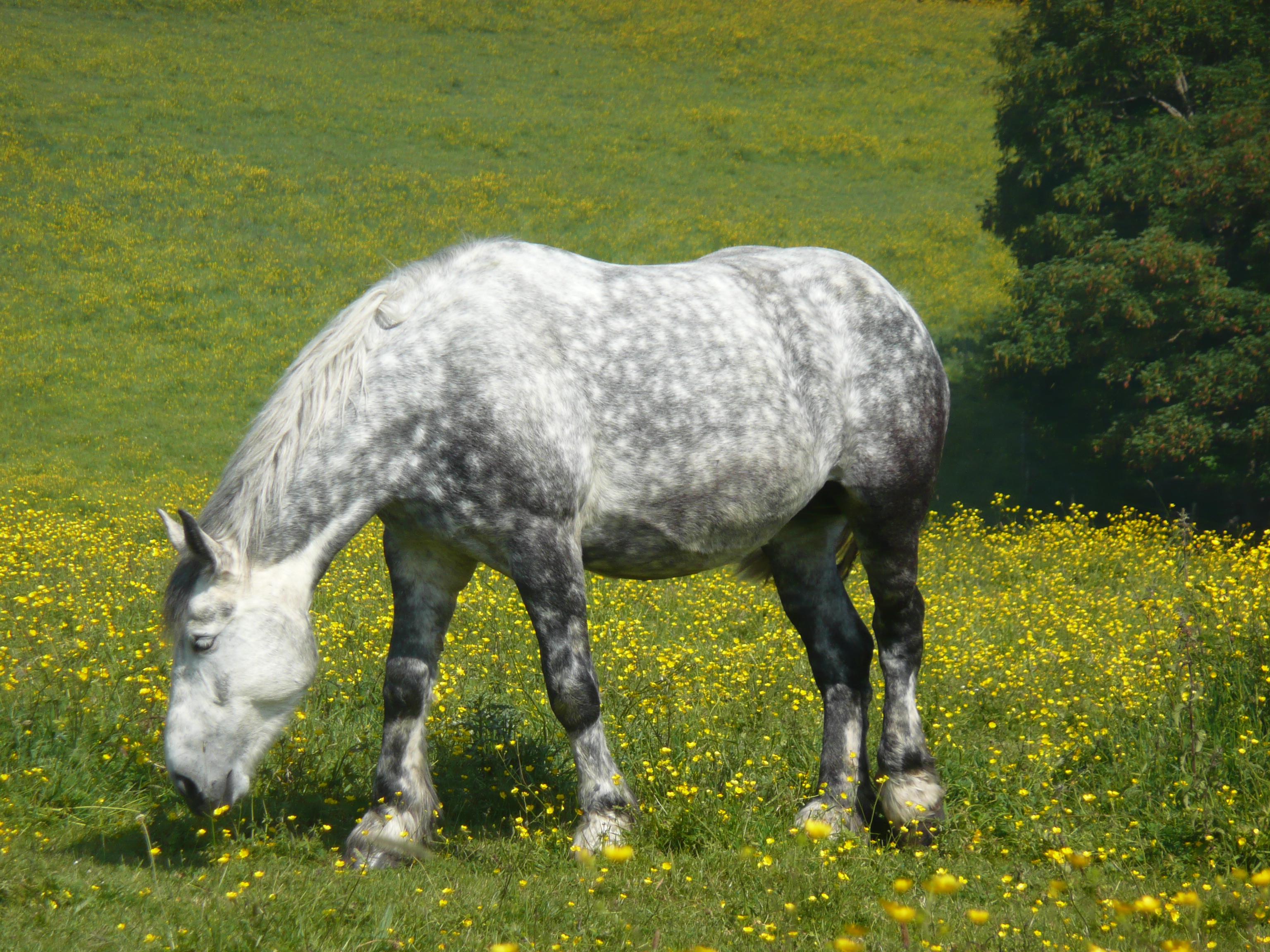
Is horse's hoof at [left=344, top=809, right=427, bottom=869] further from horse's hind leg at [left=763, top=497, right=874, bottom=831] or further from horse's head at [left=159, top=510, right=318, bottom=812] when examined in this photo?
horse's hind leg at [left=763, top=497, right=874, bottom=831]

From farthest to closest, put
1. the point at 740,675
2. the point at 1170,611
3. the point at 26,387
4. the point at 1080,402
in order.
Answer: the point at 26,387
the point at 1080,402
the point at 1170,611
the point at 740,675

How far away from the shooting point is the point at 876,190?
3222 centimetres

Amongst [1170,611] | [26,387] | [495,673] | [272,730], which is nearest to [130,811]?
[272,730]

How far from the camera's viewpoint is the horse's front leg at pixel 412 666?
13.1 ft

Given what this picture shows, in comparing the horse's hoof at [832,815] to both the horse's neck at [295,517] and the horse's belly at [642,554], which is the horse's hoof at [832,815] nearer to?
the horse's belly at [642,554]

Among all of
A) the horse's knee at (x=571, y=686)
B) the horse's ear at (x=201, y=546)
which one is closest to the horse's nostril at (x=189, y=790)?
the horse's ear at (x=201, y=546)

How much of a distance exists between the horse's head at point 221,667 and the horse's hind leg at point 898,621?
2.65 metres

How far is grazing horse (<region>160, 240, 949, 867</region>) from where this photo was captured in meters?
3.47

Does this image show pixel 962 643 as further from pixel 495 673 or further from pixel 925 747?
pixel 495 673

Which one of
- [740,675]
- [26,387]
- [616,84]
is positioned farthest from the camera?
[616,84]

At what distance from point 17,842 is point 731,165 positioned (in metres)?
32.3

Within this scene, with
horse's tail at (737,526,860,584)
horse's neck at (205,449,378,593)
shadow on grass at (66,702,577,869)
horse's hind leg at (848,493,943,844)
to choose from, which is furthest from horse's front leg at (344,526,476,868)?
horse's hind leg at (848,493,943,844)

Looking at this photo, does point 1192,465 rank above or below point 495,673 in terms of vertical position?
below

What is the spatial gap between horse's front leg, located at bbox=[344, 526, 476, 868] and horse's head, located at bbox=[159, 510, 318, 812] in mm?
616
